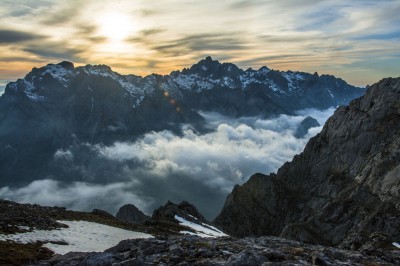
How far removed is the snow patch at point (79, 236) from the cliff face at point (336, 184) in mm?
85332

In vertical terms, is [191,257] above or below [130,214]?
below

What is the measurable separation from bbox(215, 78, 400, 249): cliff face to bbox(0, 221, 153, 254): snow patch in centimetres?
8533

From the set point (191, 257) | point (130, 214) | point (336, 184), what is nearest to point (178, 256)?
point (191, 257)

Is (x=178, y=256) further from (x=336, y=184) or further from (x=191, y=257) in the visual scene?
(x=336, y=184)

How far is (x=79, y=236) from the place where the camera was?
39594 millimetres

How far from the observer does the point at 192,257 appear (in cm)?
2330

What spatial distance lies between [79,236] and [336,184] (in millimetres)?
142298

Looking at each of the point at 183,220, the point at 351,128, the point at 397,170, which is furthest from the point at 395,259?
the point at 351,128

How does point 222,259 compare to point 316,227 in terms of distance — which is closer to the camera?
point 222,259

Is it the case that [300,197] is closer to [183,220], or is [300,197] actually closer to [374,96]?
[374,96]

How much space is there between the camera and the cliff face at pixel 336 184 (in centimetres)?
12900

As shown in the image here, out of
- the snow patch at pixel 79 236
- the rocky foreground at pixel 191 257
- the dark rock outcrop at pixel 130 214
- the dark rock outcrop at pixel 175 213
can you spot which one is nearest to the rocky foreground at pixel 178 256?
the rocky foreground at pixel 191 257

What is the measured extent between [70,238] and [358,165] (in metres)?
148

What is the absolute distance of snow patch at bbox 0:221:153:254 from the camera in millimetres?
33325
